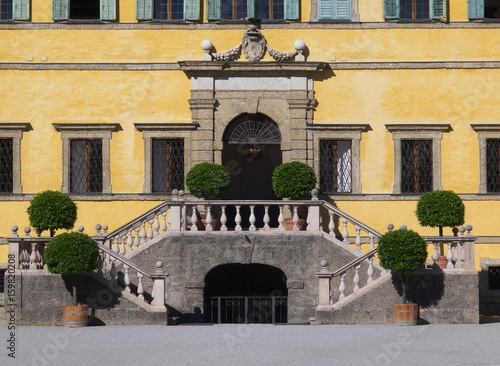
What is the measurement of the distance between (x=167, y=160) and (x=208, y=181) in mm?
2375

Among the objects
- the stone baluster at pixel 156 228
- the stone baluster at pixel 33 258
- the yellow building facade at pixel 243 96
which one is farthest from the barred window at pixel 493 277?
the stone baluster at pixel 33 258

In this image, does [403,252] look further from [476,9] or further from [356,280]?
[476,9]

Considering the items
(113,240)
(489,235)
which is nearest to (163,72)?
(113,240)

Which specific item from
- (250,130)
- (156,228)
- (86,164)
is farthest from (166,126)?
(156,228)

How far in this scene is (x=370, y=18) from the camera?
2967cm

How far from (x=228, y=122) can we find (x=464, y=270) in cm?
776

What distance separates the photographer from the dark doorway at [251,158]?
29781 millimetres

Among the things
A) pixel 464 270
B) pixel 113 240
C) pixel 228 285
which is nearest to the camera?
pixel 464 270

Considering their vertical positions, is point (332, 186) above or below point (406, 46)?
below

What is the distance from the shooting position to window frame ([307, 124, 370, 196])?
96.3ft

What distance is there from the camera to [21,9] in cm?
2961

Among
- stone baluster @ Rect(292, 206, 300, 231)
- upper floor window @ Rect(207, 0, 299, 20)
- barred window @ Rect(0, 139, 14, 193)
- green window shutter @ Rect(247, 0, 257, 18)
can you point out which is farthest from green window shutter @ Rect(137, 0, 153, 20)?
stone baluster @ Rect(292, 206, 300, 231)

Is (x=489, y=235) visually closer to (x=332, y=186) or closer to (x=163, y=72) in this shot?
(x=332, y=186)

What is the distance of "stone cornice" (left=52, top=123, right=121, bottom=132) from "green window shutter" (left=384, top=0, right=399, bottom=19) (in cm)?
748
